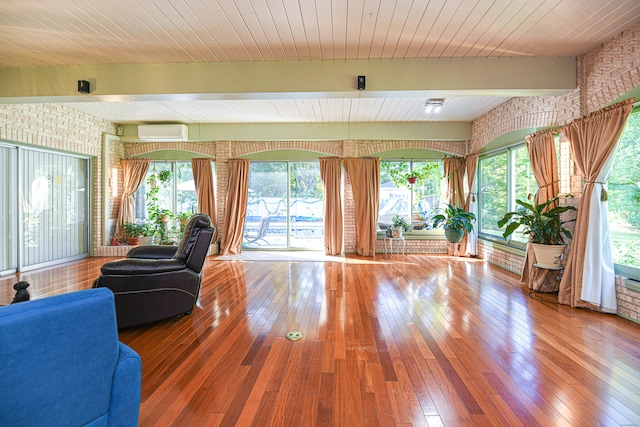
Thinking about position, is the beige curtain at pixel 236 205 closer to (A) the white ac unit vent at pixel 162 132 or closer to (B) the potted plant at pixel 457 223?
(A) the white ac unit vent at pixel 162 132

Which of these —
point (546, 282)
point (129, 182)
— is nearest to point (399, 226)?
point (546, 282)

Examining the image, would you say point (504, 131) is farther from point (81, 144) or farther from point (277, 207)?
point (81, 144)

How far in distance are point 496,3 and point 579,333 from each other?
3091mm

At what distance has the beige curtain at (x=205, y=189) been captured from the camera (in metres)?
7.90

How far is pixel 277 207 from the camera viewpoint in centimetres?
820

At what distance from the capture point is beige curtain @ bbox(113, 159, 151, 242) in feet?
25.7

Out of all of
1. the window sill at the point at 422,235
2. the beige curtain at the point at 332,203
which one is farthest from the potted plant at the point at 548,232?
the beige curtain at the point at 332,203

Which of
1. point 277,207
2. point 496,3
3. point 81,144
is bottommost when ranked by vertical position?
point 277,207

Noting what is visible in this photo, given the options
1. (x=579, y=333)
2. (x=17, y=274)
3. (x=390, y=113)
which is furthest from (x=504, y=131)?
(x=17, y=274)

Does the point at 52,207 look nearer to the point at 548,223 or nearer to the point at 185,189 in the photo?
the point at 185,189

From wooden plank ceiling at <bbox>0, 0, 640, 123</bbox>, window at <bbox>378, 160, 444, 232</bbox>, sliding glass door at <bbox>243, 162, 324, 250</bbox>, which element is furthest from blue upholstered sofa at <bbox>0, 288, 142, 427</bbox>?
window at <bbox>378, 160, 444, 232</bbox>

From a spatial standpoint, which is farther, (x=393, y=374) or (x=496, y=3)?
(x=496, y=3)

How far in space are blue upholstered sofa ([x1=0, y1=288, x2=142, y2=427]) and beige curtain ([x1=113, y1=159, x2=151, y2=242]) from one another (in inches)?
293

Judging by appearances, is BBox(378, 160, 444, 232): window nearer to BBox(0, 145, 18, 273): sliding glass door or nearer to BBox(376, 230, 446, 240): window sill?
BBox(376, 230, 446, 240): window sill
